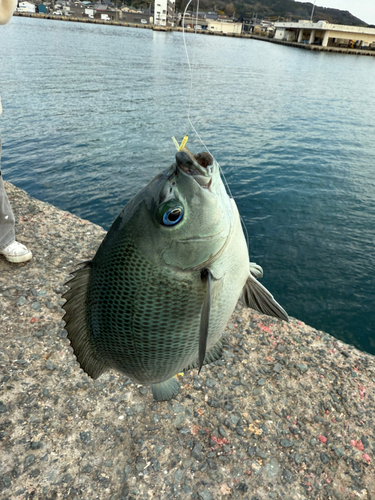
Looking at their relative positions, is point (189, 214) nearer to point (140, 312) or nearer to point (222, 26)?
point (140, 312)

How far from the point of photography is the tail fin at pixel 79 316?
5.45 feet

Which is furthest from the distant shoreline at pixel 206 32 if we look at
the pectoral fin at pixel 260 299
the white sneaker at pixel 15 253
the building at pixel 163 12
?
the pectoral fin at pixel 260 299

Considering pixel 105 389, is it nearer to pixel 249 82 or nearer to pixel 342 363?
pixel 342 363

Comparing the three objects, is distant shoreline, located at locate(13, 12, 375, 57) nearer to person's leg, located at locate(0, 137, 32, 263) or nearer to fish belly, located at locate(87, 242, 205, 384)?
person's leg, located at locate(0, 137, 32, 263)

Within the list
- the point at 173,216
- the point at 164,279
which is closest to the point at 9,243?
the point at 164,279

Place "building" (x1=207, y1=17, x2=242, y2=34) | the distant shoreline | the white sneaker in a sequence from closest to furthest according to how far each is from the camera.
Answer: the white sneaker
the distant shoreline
"building" (x1=207, y1=17, x2=242, y2=34)

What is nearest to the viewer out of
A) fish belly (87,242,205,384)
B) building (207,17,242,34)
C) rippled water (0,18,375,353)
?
fish belly (87,242,205,384)

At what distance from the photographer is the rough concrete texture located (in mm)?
2320

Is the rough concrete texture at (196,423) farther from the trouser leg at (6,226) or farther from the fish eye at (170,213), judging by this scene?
the fish eye at (170,213)

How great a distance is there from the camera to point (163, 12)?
126250 millimetres

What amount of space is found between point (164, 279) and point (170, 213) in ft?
1.05

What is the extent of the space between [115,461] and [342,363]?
8.12 feet

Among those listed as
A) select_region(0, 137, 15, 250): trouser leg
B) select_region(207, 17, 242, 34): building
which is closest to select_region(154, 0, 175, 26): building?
select_region(207, 17, 242, 34): building

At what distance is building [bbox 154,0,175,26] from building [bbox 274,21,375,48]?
46.2m
